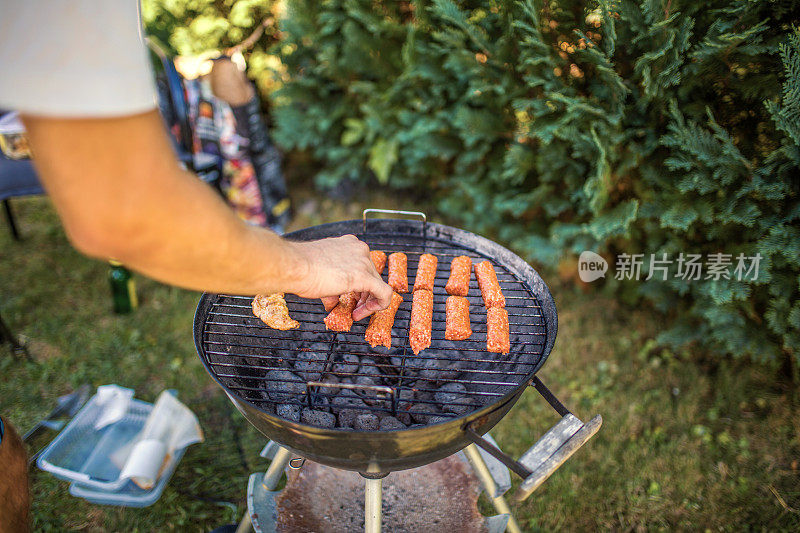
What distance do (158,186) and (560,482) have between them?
274cm

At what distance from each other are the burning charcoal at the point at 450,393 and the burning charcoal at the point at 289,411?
524 millimetres

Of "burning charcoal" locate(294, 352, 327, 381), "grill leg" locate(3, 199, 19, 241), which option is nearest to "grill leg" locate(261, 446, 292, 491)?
"burning charcoal" locate(294, 352, 327, 381)

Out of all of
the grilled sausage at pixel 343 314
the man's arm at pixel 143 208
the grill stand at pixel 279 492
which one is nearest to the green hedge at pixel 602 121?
the grill stand at pixel 279 492

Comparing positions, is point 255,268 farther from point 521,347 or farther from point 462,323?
point 521,347

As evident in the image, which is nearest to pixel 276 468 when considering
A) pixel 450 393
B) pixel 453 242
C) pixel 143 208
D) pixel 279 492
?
pixel 279 492

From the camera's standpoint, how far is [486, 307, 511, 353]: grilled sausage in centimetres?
197

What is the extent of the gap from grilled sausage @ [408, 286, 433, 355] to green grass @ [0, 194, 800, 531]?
142cm

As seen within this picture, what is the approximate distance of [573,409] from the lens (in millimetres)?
3334

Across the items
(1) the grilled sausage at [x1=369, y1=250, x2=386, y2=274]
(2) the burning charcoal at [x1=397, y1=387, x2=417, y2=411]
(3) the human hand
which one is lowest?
(2) the burning charcoal at [x1=397, y1=387, x2=417, y2=411]

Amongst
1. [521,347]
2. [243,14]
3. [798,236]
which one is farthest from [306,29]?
[798,236]

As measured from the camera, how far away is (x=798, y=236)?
9.02 ft

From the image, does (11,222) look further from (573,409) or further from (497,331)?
(573,409)

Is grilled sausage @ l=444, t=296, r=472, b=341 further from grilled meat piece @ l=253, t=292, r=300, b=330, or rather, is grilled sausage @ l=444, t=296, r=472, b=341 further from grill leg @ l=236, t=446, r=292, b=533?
grill leg @ l=236, t=446, r=292, b=533

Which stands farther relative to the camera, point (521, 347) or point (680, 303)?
point (680, 303)
